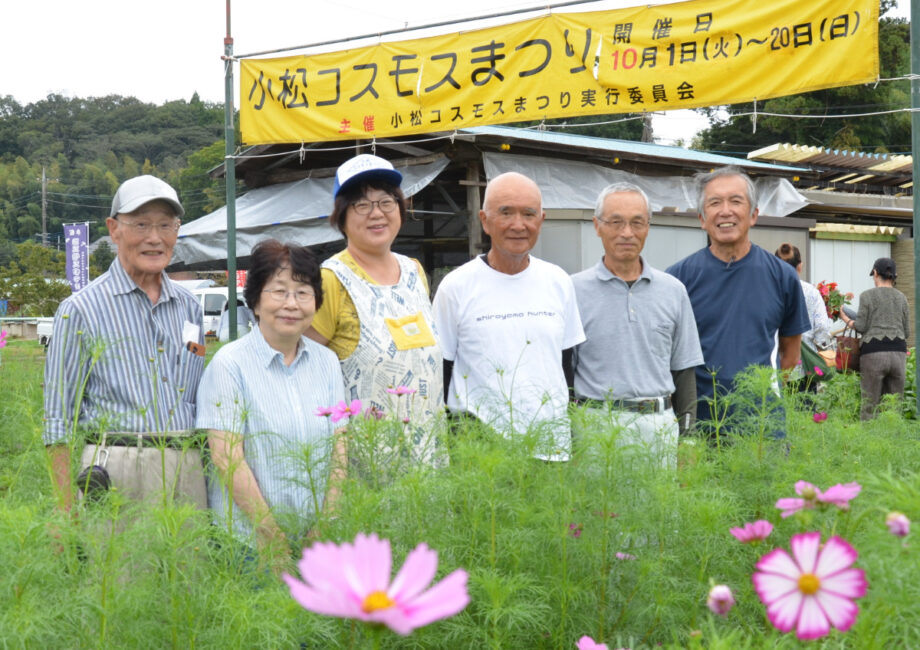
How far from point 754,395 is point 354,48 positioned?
201 inches

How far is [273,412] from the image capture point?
2.11 m

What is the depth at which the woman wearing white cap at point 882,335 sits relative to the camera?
636cm

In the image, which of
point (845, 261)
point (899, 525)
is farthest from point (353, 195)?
point (845, 261)

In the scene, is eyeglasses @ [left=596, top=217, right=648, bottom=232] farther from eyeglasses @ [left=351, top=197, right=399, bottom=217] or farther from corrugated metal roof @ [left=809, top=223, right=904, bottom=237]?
corrugated metal roof @ [left=809, top=223, right=904, bottom=237]

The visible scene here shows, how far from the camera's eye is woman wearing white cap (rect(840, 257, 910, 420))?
20.9 feet

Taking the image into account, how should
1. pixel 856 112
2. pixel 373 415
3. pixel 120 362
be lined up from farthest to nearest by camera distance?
pixel 856 112 → pixel 120 362 → pixel 373 415

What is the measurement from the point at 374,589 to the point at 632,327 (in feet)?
7.34

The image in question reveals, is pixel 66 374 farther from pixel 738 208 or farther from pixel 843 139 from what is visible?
pixel 843 139

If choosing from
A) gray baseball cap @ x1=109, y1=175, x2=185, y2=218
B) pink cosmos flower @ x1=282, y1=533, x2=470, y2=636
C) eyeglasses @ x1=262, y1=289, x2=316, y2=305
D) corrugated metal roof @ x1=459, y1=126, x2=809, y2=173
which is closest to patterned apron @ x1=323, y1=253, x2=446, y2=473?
eyeglasses @ x1=262, y1=289, x2=316, y2=305

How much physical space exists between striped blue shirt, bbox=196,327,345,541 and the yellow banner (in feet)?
12.6

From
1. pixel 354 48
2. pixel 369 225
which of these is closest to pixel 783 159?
pixel 354 48

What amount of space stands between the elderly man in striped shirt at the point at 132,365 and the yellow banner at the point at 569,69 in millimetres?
4000

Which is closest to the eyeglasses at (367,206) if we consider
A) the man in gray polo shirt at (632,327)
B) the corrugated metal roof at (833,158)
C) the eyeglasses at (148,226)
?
the eyeglasses at (148,226)

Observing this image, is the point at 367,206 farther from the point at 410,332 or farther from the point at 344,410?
the point at 344,410
